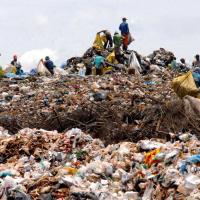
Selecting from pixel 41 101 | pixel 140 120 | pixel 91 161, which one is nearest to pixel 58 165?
pixel 91 161

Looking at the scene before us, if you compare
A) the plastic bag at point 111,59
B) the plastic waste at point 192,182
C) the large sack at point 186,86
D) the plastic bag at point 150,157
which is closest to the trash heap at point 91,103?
the large sack at point 186,86

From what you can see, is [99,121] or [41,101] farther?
[41,101]

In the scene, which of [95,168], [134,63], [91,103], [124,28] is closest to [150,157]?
[95,168]

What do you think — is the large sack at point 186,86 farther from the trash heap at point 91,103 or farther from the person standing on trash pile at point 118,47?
the person standing on trash pile at point 118,47

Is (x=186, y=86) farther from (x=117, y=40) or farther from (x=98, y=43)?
(x=98, y=43)

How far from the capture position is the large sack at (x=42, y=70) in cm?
1778

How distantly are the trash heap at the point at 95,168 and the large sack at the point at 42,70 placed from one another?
878cm

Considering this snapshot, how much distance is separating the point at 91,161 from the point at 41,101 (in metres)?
5.91

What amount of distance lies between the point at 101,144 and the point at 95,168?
1.70 metres

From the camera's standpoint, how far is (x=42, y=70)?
17953mm

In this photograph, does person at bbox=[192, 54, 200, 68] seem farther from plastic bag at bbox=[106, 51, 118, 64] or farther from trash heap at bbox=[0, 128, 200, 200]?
trash heap at bbox=[0, 128, 200, 200]

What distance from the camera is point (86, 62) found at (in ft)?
58.0

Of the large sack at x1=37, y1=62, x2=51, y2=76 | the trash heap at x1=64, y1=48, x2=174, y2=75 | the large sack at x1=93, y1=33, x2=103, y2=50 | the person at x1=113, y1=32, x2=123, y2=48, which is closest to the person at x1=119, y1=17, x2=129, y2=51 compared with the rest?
the trash heap at x1=64, y1=48, x2=174, y2=75

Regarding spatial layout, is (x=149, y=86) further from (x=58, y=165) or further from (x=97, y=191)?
(x=97, y=191)
